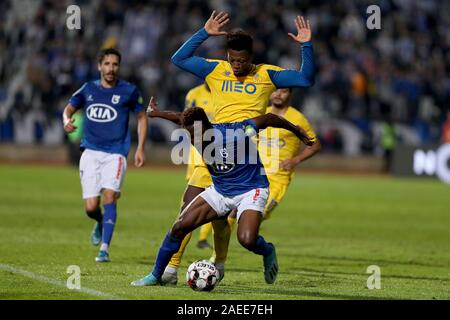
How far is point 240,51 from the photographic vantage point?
1018 centimetres

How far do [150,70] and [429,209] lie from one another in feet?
44.5

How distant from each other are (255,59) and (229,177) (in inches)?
905

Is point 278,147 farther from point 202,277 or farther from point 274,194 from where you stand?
point 202,277

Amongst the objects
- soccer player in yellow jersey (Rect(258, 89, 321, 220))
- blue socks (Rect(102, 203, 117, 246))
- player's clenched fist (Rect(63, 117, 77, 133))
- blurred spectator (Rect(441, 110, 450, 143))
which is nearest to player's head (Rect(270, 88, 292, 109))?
soccer player in yellow jersey (Rect(258, 89, 321, 220))

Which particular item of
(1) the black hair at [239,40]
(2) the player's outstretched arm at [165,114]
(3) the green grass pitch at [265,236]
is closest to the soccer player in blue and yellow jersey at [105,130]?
(3) the green grass pitch at [265,236]

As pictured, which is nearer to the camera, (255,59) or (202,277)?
(202,277)

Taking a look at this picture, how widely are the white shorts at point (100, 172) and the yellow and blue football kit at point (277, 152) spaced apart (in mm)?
1916

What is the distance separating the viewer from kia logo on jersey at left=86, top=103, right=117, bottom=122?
13.7 meters

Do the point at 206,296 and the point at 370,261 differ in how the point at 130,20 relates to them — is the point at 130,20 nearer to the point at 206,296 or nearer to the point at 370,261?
the point at 370,261

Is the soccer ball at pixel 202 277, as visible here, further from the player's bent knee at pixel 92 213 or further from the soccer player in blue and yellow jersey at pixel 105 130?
the player's bent knee at pixel 92 213

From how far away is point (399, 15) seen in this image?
38344 mm

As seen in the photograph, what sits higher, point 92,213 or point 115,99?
point 115,99

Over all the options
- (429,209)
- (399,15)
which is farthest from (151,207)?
(399,15)
